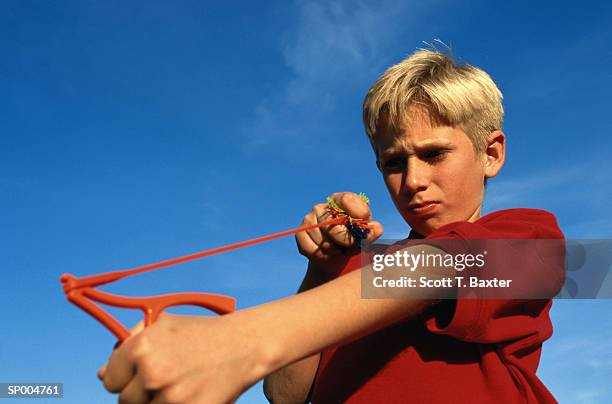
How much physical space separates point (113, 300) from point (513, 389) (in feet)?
3.71

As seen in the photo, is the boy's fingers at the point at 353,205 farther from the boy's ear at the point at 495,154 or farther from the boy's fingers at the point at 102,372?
the boy's fingers at the point at 102,372

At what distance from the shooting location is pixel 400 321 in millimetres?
1550

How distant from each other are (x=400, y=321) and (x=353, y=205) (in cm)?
43

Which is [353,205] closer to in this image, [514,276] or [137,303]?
[514,276]

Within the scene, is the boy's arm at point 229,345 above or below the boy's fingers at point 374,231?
below

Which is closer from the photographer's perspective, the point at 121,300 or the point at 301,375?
the point at 121,300

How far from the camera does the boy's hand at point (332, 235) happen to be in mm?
1829

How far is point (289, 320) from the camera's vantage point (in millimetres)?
1138

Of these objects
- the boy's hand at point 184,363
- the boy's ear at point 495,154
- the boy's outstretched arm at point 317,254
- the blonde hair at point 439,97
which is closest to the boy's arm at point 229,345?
the boy's hand at point 184,363

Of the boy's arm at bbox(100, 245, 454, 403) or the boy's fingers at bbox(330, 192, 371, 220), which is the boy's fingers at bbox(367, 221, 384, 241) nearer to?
the boy's fingers at bbox(330, 192, 371, 220)

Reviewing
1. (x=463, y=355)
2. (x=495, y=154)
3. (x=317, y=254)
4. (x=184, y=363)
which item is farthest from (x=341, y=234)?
(x=184, y=363)

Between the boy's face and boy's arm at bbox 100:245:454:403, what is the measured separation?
0.76 m

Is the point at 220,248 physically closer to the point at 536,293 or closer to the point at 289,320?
the point at 289,320

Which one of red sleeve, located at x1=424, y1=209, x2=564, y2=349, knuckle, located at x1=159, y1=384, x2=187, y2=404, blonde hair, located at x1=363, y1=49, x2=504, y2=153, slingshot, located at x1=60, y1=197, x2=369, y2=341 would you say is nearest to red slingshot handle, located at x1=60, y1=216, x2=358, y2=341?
slingshot, located at x1=60, y1=197, x2=369, y2=341
